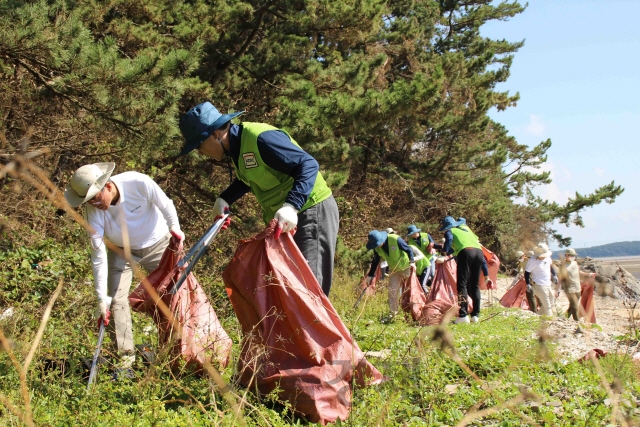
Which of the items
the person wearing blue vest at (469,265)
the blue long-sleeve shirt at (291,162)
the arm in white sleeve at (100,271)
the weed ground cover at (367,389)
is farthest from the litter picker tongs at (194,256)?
the person wearing blue vest at (469,265)

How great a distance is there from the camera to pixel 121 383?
3625 mm

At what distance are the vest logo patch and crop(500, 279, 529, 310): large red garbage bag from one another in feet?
34.5

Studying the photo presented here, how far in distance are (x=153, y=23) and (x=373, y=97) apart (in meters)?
3.41

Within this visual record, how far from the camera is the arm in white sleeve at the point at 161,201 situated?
418 centimetres

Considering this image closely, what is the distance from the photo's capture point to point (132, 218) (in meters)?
4.23

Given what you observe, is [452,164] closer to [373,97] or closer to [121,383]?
[373,97]

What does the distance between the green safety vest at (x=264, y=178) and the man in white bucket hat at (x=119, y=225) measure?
0.63 meters

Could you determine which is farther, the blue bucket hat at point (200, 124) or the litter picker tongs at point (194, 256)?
the blue bucket hat at point (200, 124)

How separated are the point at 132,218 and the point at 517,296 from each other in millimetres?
10620

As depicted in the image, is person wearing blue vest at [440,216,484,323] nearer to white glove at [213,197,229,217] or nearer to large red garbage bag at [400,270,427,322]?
large red garbage bag at [400,270,427,322]

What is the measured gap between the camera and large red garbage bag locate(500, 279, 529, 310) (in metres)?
13.2

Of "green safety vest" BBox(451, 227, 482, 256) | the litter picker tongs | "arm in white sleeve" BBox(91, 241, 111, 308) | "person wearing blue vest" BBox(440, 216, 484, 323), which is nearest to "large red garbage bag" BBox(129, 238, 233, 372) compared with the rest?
the litter picker tongs

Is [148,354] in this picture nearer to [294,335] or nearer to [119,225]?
[119,225]

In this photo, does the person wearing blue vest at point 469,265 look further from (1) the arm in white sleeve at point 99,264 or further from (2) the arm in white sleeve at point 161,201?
(1) the arm in white sleeve at point 99,264
